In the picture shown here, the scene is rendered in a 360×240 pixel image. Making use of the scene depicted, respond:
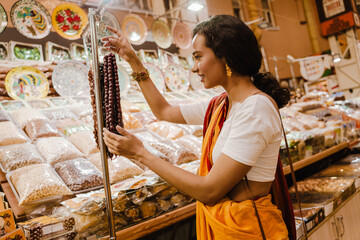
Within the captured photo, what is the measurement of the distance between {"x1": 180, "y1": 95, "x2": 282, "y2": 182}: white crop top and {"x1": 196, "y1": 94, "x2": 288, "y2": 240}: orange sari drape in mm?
48

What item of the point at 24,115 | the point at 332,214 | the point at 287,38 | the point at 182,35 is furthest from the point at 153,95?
the point at 287,38

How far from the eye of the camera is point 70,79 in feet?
8.41

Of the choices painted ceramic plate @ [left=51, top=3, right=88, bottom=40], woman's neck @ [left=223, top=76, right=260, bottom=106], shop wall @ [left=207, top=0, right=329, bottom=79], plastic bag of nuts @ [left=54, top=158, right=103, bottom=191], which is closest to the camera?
woman's neck @ [left=223, top=76, right=260, bottom=106]

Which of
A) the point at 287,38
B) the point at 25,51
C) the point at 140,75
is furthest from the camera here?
the point at 287,38

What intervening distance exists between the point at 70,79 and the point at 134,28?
1459mm

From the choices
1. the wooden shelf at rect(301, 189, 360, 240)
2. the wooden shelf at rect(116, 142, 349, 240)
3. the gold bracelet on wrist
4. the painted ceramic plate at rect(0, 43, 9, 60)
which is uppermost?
the painted ceramic plate at rect(0, 43, 9, 60)

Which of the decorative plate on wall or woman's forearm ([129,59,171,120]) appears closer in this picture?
woman's forearm ([129,59,171,120])

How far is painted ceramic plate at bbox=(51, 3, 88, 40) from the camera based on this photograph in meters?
2.71

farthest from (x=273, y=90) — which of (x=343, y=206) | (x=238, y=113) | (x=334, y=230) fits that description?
(x=343, y=206)

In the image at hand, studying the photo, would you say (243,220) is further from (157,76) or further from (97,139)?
(157,76)

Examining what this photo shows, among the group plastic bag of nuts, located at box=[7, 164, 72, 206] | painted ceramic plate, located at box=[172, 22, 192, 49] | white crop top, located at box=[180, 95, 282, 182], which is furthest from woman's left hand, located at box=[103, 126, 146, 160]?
painted ceramic plate, located at box=[172, 22, 192, 49]

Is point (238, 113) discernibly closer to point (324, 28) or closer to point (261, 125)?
point (261, 125)

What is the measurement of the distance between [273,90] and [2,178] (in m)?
1.35

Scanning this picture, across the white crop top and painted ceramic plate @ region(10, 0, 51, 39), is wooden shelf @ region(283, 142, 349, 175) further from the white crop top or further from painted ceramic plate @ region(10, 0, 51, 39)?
painted ceramic plate @ region(10, 0, 51, 39)
